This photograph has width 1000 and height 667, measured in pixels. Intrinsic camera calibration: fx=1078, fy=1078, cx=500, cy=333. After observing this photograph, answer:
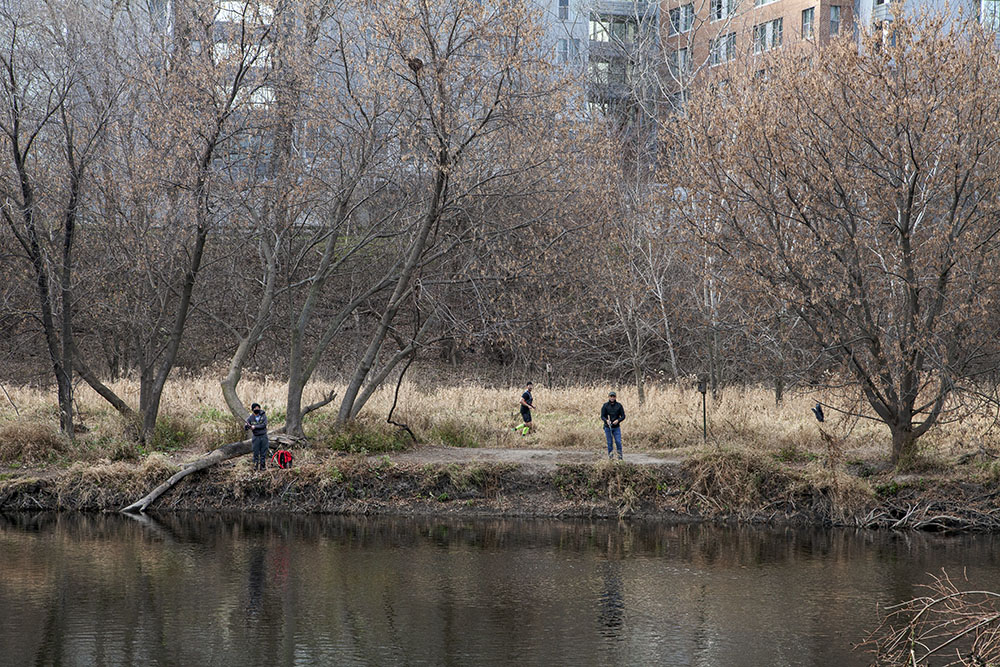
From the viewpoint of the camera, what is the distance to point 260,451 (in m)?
22.9

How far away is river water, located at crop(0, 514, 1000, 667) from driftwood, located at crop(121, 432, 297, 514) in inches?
26.0

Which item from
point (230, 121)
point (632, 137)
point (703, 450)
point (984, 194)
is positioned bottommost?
point (703, 450)

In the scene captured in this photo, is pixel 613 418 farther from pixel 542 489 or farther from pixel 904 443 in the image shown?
pixel 904 443

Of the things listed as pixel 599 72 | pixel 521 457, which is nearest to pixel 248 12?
pixel 521 457

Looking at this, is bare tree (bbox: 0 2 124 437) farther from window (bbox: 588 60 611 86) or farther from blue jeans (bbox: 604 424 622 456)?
window (bbox: 588 60 611 86)

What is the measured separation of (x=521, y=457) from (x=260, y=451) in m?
5.75

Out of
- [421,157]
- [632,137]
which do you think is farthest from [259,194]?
[632,137]

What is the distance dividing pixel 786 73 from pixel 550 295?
321 inches

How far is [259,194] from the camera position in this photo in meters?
25.2

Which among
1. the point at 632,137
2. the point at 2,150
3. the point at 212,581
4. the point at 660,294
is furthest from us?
the point at 632,137

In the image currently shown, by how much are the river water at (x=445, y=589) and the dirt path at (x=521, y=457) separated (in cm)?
174

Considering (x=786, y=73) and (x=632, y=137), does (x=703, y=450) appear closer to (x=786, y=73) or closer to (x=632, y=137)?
(x=786, y=73)

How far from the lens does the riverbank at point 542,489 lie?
21.8m

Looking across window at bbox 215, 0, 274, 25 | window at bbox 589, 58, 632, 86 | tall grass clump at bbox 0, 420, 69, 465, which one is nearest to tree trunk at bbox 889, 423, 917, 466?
window at bbox 215, 0, 274, 25
